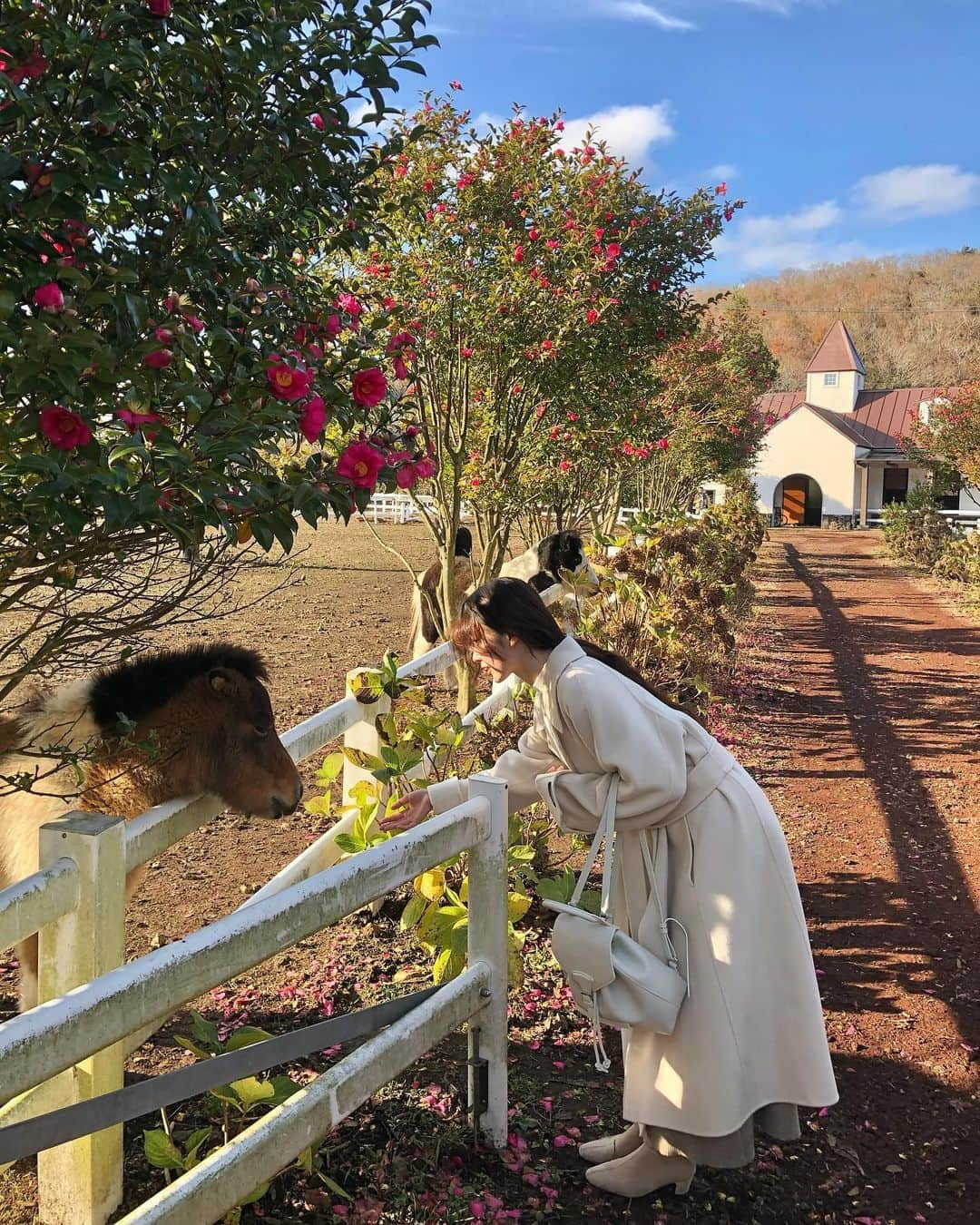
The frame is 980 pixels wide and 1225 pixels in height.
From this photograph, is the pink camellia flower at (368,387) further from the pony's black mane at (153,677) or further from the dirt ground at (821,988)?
the pony's black mane at (153,677)

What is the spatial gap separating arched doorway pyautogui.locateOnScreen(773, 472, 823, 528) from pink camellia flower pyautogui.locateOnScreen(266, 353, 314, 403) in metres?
48.6

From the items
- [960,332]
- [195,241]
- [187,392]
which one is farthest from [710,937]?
[960,332]

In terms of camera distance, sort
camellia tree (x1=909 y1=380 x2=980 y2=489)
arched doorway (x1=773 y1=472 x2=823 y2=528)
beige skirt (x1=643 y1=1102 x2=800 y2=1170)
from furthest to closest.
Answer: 1. arched doorway (x1=773 y1=472 x2=823 y2=528)
2. camellia tree (x1=909 y1=380 x2=980 y2=489)
3. beige skirt (x1=643 y1=1102 x2=800 y2=1170)

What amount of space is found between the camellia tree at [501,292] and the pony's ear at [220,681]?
3251 mm

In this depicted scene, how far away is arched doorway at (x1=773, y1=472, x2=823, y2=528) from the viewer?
4872 cm

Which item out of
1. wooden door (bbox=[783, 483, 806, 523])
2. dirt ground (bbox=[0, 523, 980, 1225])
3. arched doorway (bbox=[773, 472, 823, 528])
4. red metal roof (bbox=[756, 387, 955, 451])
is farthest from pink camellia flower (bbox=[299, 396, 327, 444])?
wooden door (bbox=[783, 483, 806, 523])

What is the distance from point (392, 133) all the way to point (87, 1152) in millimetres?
2554

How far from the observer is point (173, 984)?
6.19ft

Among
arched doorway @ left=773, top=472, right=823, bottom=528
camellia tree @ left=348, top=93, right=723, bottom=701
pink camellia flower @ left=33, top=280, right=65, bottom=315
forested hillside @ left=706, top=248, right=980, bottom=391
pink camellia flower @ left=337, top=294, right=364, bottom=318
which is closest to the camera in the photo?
pink camellia flower @ left=33, top=280, right=65, bottom=315

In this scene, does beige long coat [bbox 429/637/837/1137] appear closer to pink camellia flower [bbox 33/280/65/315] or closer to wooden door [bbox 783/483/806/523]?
pink camellia flower [bbox 33/280/65/315]

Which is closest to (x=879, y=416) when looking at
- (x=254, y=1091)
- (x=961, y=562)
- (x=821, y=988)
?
(x=961, y=562)

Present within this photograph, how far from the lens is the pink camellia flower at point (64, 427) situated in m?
1.63

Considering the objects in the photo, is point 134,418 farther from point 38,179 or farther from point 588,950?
point 588,950

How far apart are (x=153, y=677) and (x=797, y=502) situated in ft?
159
